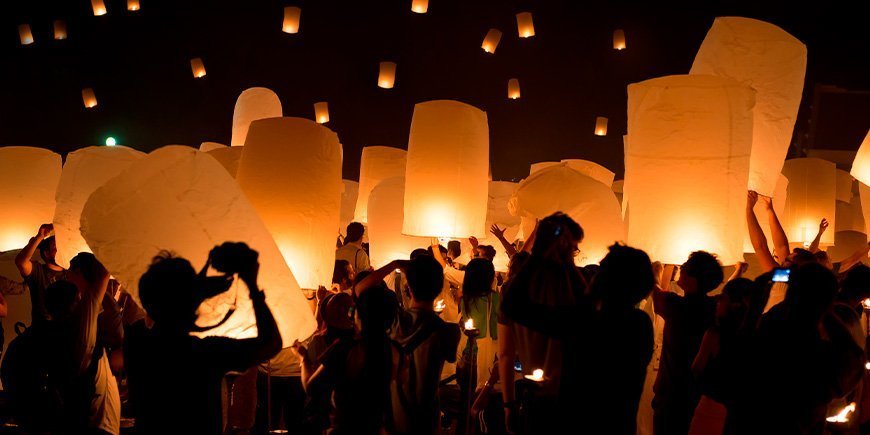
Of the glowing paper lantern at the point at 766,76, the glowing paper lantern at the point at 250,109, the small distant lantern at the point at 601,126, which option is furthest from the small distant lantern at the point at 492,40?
the glowing paper lantern at the point at 766,76

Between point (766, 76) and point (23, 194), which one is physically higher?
point (766, 76)

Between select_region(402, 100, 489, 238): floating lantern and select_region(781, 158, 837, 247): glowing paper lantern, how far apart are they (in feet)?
10.6

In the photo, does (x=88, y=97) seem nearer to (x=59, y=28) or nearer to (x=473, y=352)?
(x=59, y=28)

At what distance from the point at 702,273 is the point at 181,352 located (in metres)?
2.20

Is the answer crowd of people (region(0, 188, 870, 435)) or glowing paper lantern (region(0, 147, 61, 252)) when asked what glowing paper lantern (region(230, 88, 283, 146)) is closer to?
glowing paper lantern (region(0, 147, 61, 252))

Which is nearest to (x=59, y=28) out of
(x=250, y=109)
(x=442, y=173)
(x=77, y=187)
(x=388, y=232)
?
(x=250, y=109)

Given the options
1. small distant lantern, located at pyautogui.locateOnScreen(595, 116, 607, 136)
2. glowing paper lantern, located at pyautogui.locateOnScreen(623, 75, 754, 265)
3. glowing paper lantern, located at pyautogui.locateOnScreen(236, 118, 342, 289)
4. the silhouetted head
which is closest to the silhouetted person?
glowing paper lantern, located at pyautogui.locateOnScreen(236, 118, 342, 289)

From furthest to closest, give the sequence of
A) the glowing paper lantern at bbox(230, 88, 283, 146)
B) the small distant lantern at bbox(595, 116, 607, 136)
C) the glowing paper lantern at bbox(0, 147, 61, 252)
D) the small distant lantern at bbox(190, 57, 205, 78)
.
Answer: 1. the small distant lantern at bbox(595, 116, 607, 136)
2. the small distant lantern at bbox(190, 57, 205, 78)
3. the glowing paper lantern at bbox(230, 88, 283, 146)
4. the glowing paper lantern at bbox(0, 147, 61, 252)

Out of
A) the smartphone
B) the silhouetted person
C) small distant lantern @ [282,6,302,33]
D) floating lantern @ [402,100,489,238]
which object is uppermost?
small distant lantern @ [282,6,302,33]

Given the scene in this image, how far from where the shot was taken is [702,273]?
10.4 ft

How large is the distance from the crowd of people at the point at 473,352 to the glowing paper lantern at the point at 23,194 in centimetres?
88

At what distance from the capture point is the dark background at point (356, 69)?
11328 mm

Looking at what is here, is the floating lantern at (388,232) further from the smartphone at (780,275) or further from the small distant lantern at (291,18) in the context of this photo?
the small distant lantern at (291,18)

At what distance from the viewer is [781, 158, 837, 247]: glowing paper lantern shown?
6.64 m
